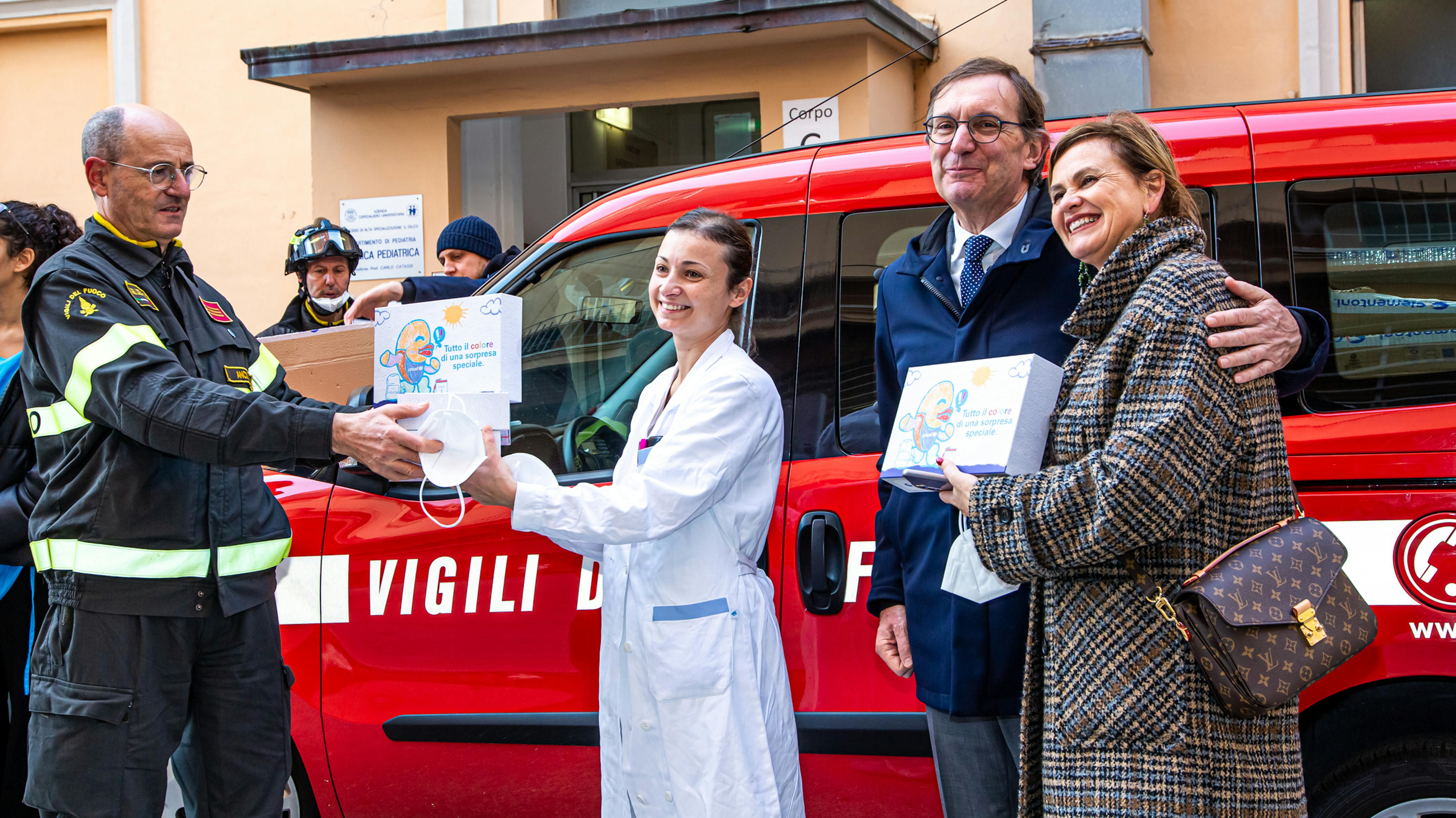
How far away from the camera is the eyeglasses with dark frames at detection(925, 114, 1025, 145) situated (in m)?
2.17

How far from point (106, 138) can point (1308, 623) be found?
2339 millimetres

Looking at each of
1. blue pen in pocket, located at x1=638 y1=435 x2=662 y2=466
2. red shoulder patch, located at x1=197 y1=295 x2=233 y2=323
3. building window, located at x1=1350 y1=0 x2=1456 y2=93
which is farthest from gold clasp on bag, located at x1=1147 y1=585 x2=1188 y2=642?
building window, located at x1=1350 y1=0 x2=1456 y2=93

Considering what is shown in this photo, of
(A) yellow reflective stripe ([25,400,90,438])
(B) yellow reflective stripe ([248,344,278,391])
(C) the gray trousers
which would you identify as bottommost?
(C) the gray trousers

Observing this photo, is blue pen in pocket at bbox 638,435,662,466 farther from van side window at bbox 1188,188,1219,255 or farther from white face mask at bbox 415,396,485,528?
van side window at bbox 1188,188,1219,255

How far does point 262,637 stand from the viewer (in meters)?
2.49

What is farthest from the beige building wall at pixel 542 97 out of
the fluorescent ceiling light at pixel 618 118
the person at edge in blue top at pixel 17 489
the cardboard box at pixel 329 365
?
the person at edge in blue top at pixel 17 489

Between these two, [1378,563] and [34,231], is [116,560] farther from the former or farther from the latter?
[1378,563]

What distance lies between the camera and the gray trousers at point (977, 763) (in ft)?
6.84

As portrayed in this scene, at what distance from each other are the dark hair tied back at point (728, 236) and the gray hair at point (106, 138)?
3.70ft

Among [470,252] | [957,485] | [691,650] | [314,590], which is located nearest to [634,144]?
[470,252]

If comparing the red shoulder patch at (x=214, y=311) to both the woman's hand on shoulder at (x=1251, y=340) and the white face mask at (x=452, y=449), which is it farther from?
the woman's hand on shoulder at (x=1251, y=340)

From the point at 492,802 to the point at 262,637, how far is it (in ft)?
2.71

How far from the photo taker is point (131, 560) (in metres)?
2.27

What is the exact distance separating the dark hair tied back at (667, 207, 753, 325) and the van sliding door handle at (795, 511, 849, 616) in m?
0.56
